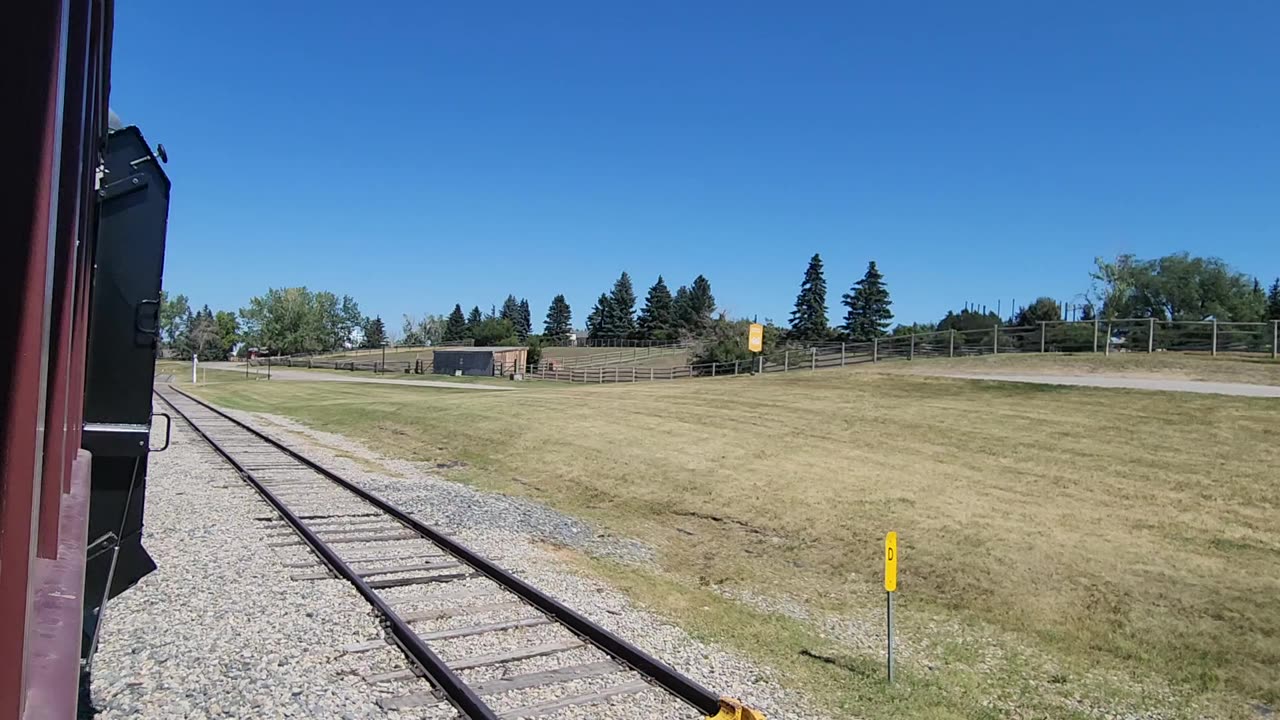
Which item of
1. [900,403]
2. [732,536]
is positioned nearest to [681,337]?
[900,403]

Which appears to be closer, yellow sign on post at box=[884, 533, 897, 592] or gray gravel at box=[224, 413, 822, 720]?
gray gravel at box=[224, 413, 822, 720]

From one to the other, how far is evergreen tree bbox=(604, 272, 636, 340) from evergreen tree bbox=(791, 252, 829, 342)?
50206 millimetres

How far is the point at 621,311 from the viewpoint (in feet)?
517

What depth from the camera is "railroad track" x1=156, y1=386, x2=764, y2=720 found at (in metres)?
5.50

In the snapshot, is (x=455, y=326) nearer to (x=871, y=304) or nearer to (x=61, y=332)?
(x=871, y=304)

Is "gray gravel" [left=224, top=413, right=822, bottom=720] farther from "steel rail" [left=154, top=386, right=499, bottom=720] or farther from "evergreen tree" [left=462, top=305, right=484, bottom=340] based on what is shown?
"evergreen tree" [left=462, top=305, right=484, bottom=340]

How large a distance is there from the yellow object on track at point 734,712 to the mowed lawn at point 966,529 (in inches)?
59.7

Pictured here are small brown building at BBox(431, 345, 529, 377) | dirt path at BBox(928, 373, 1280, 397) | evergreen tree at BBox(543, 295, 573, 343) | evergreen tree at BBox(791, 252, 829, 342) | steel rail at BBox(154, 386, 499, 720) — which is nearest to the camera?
steel rail at BBox(154, 386, 499, 720)

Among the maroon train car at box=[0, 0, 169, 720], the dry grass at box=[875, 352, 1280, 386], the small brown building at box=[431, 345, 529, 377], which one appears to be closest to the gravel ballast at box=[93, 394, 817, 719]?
the maroon train car at box=[0, 0, 169, 720]

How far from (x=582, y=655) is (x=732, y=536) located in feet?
20.3

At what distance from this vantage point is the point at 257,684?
5.65 m

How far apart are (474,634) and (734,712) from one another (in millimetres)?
2628

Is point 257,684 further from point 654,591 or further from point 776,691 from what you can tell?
point 654,591

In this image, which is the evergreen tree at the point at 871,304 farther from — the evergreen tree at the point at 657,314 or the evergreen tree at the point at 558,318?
the evergreen tree at the point at 558,318
